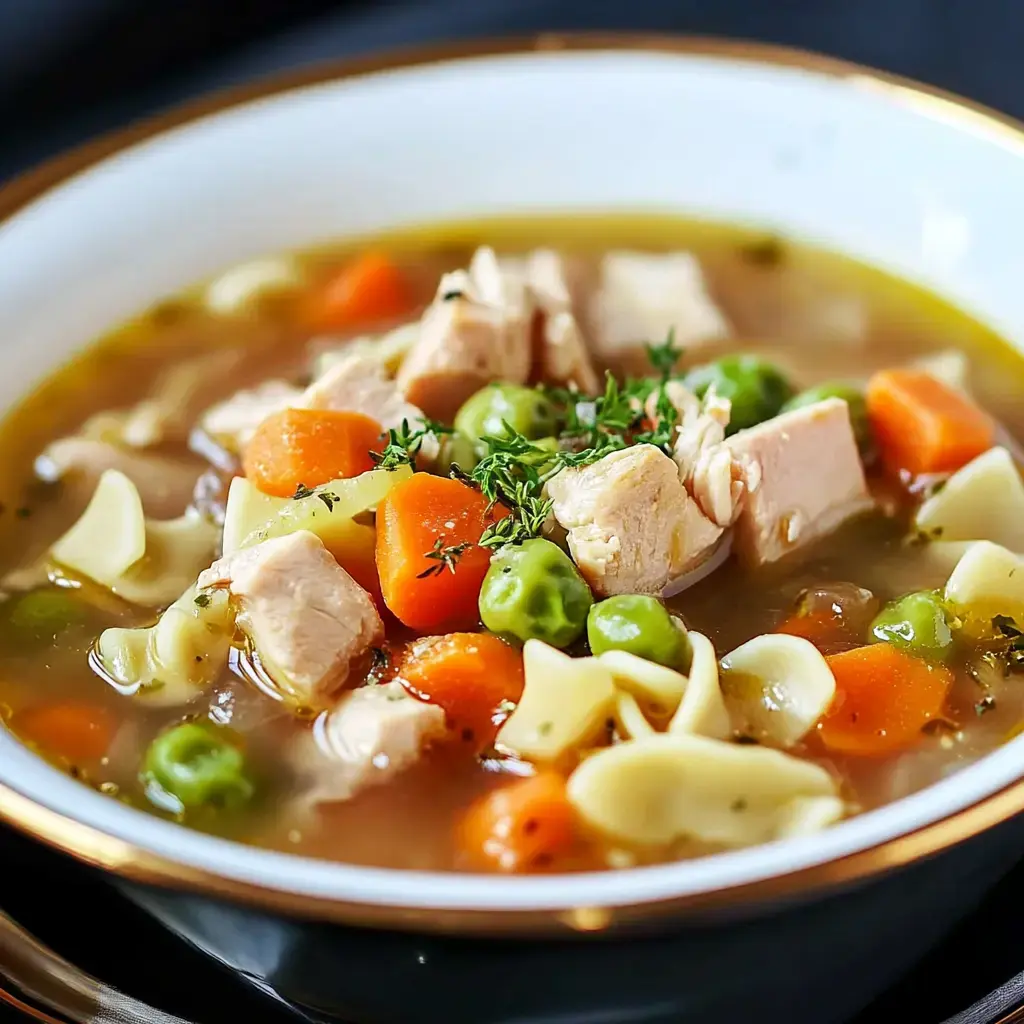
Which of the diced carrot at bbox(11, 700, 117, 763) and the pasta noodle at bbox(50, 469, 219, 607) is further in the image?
the pasta noodle at bbox(50, 469, 219, 607)

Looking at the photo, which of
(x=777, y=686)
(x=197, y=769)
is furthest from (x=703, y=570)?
(x=197, y=769)

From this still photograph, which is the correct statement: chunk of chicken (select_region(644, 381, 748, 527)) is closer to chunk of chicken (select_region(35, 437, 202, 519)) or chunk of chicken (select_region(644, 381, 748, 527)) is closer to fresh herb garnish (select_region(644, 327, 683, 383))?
fresh herb garnish (select_region(644, 327, 683, 383))

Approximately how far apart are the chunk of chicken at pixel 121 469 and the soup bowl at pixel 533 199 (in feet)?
1.19

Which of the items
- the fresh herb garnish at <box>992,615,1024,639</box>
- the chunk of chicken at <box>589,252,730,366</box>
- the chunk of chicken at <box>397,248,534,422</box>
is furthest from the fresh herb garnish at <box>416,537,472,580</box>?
the chunk of chicken at <box>589,252,730,366</box>

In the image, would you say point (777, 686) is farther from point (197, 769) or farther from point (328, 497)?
point (197, 769)

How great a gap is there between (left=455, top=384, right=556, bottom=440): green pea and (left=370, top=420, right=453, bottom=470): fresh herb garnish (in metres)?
0.12

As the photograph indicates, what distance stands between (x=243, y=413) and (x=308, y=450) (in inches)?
24.5

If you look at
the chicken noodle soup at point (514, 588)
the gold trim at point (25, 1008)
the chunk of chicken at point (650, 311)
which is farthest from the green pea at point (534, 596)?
the chunk of chicken at point (650, 311)

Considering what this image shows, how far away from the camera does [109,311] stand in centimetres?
482

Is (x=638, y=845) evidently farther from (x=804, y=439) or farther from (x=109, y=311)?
(x=109, y=311)

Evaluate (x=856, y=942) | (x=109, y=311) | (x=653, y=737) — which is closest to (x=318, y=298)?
(x=109, y=311)

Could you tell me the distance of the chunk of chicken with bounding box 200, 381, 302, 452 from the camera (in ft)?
13.6

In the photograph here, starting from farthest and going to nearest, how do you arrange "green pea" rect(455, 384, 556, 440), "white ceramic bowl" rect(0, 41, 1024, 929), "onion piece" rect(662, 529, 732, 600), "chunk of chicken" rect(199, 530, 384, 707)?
1. "white ceramic bowl" rect(0, 41, 1024, 929)
2. "green pea" rect(455, 384, 556, 440)
3. "onion piece" rect(662, 529, 732, 600)
4. "chunk of chicken" rect(199, 530, 384, 707)

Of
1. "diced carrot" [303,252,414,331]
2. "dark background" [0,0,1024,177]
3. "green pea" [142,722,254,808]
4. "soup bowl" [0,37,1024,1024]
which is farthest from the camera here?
"dark background" [0,0,1024,177]
